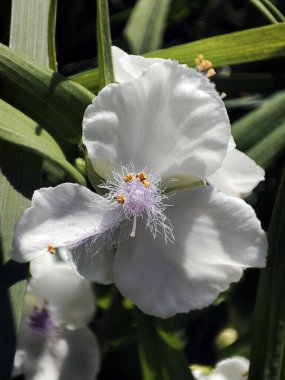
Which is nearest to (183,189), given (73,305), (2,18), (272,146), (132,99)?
(132,99)

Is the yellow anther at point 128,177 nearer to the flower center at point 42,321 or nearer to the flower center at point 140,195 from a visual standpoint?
the flower center at point 140,195

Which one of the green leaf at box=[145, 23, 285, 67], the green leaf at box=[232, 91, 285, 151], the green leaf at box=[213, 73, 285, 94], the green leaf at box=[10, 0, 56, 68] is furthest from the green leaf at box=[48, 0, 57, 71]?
the green leaf at box=[213, 73, 285, 94]

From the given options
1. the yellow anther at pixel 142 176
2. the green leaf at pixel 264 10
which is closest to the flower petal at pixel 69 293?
the yellow anther at pixel 142 176

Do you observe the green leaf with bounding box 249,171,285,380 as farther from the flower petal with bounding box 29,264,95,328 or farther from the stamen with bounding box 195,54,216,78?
the flower petal with bounding box 29,264,95,328

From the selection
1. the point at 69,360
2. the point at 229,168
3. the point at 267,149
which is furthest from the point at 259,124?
the point at 69,360

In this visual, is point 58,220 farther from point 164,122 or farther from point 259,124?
point 259,124

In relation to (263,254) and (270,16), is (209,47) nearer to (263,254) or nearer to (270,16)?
(270,16)
